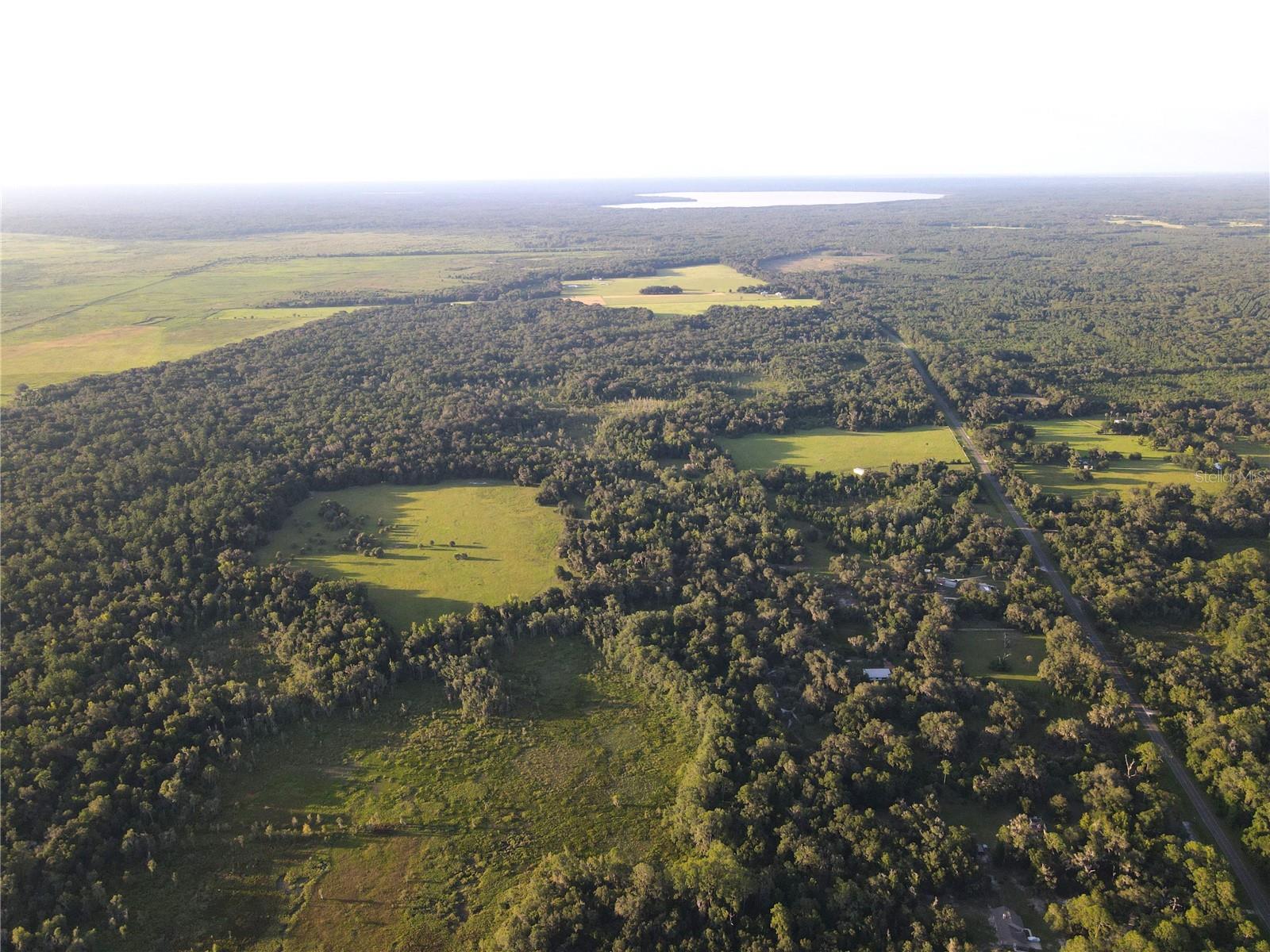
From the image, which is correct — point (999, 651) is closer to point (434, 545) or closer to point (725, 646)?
point (725, 646)

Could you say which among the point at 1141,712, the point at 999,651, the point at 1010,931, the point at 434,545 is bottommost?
the point at 1010,931

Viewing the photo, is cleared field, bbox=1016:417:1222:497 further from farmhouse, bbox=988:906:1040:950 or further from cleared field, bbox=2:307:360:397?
cleared field, bbox=2:307:360:397

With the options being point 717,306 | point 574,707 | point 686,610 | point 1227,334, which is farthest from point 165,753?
point 1227,334

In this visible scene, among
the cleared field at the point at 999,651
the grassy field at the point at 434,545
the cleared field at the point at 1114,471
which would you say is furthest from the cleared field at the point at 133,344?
the cleared field at the point at 1114,471

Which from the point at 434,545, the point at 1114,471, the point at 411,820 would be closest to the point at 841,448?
the point at 1114,471

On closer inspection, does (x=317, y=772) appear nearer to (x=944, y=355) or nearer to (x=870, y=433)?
(x=870, y=433)

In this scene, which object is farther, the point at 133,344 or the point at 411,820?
the point at 133,344
